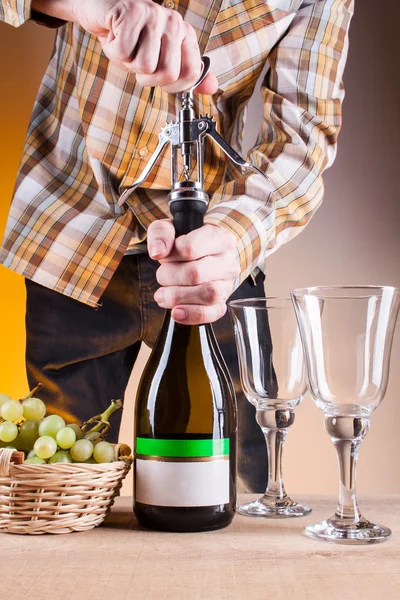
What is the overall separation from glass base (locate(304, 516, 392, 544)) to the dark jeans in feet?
2.06

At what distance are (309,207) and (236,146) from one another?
0.74 feet

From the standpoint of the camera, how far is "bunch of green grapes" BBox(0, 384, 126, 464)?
2.44ft

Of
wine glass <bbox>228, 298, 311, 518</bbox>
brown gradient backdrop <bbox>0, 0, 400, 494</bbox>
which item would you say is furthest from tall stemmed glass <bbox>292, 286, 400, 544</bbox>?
brown gradient backdrop <bbox>0, 0, 400, 494</bbox>

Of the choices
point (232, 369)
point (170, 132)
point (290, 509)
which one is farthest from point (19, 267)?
point (290, 509)

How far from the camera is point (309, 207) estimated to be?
130 cm

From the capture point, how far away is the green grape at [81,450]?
29.6 inches

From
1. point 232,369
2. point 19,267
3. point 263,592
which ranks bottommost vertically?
point 263,592

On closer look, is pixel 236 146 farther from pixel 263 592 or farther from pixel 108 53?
pixel 263 592

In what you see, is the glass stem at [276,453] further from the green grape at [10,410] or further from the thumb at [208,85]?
the thumb at [208,85]

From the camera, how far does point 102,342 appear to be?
136cm

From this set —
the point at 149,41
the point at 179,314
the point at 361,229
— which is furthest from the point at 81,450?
the point at 361,229

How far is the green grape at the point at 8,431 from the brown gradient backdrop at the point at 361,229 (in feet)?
4.10

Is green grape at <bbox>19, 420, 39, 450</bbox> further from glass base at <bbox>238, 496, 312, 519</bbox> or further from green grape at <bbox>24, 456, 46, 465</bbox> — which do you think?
glass base at <bbox>238, 496, 312, 519</bbox>

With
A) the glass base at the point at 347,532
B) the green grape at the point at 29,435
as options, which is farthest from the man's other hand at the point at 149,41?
→ the glass base at the point at 347,532
